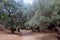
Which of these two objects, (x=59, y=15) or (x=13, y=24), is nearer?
(x=59, y=15)

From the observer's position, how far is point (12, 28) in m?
1.83

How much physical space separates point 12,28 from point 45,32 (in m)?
0.47

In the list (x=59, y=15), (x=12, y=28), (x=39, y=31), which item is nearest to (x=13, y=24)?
(x=12, y=28)

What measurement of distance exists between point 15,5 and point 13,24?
0.90 ft

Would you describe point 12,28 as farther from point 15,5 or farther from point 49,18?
point 49,18

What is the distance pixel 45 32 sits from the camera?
1.79 m

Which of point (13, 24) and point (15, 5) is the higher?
point (15, 5)

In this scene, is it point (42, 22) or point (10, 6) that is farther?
point (10, 6)

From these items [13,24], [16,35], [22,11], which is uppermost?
[22,11]

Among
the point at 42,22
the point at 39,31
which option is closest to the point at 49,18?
the point at 42,22

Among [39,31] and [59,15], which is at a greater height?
[59,15]

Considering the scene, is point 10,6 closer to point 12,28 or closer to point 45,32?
point 12,28

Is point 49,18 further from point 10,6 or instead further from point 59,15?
point 10,6

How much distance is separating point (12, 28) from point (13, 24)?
0.20 ft
